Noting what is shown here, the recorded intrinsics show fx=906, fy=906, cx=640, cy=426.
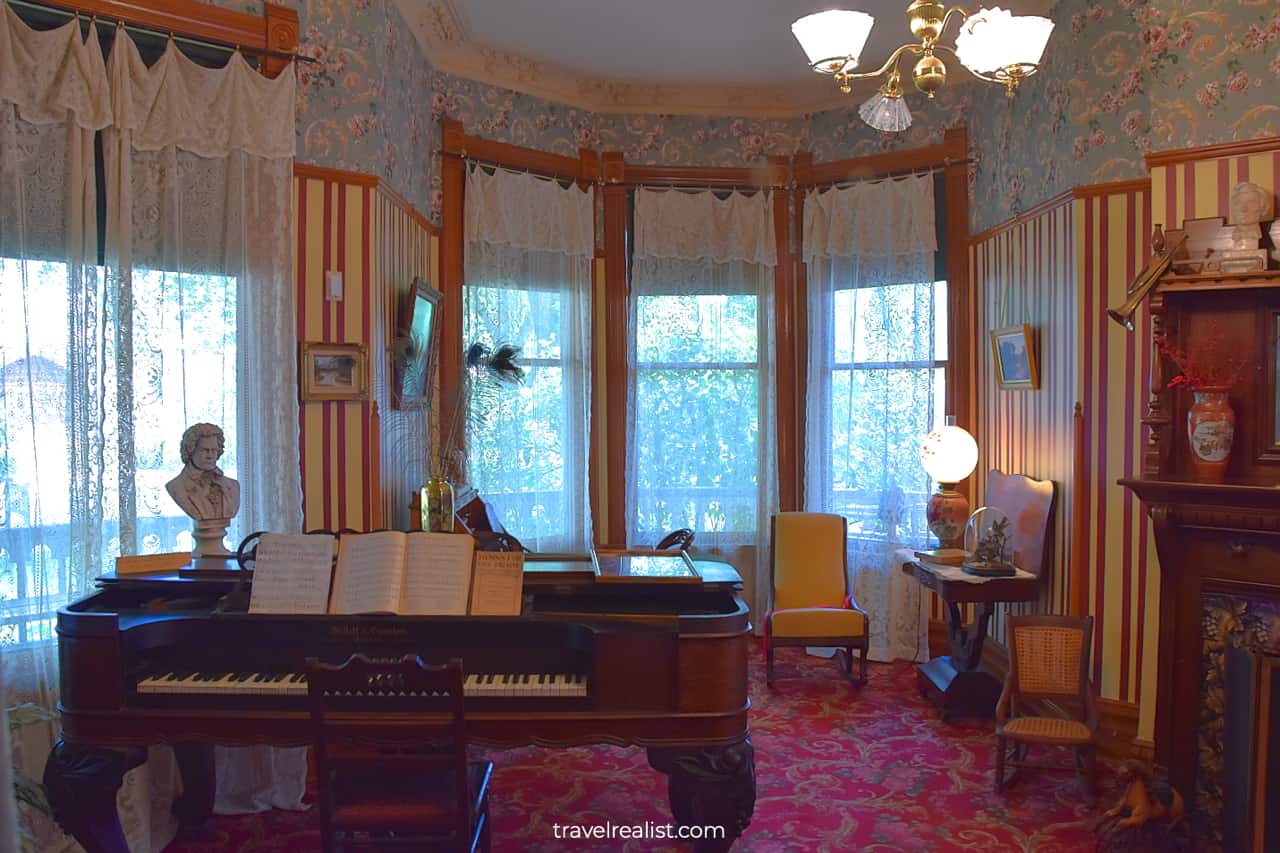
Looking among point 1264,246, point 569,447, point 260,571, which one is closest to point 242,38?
point 260,571

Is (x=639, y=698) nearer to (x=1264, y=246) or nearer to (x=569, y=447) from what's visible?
(x=1264, y=246)

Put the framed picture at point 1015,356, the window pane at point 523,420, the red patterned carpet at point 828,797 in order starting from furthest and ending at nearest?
the window pane at point 523,420 < the framed picture at point 1015,356 < the red patterned carpet at point 828,797

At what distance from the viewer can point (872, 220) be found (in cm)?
593

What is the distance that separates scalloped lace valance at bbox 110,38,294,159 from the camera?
3.42m

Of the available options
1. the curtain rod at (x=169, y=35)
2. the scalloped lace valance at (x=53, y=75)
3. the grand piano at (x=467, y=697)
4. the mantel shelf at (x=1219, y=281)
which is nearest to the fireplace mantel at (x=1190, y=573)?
the mantel shelf at (x=1219, y=281)

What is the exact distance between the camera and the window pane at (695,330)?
20.3ft

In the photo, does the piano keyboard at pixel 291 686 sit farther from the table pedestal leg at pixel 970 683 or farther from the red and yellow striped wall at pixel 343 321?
the table pedestal leg at pixel 970 683

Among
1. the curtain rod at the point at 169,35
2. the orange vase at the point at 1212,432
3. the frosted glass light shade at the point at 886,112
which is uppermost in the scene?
the curtain rod at the point at 169,35

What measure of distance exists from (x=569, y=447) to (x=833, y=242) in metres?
2.22

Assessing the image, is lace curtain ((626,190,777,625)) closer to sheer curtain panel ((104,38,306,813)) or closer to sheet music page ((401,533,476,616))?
sheer curtain panel ((104,38,306,813))

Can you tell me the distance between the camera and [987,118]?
548 centimetres

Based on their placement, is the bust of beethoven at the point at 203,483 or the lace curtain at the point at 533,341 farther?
the lace curtain at the point at 533,341

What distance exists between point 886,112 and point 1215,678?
8.03 ft

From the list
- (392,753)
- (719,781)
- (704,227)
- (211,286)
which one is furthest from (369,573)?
(704,227)
